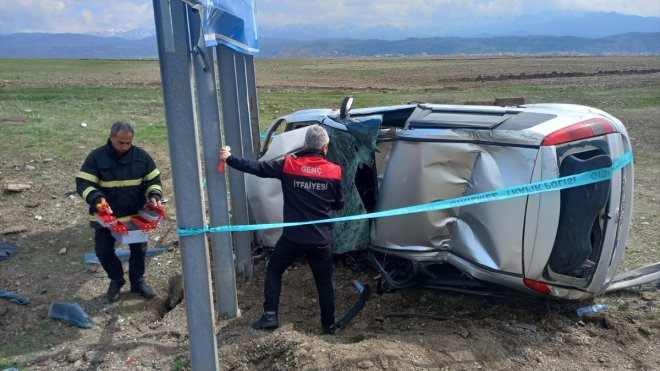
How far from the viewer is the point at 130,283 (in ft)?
19.0

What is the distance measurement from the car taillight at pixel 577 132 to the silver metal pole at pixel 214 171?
2376 mm

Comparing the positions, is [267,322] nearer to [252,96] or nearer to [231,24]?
[231,24]

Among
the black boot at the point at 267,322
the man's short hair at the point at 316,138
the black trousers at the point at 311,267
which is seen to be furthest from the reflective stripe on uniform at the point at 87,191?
the man's short hair at the point at 316,138

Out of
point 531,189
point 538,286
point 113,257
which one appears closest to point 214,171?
point 113,257

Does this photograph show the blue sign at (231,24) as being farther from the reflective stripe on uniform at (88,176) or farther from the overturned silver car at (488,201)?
the reflective stripe on uniform at (88,176)

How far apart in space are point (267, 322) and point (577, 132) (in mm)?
2764

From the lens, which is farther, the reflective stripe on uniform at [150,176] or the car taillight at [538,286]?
the reflective stripe on uniform at [150,176]

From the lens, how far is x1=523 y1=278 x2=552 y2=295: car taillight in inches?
171

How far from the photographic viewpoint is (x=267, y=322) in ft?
15.3

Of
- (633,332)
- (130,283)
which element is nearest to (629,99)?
(633,332)

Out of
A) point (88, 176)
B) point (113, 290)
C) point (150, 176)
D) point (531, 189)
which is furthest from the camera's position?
point (113, 290)

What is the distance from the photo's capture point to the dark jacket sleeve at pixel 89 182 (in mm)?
4988

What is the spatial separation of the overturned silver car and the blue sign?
121 cm

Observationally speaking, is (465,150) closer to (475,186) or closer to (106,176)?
(475,186)
